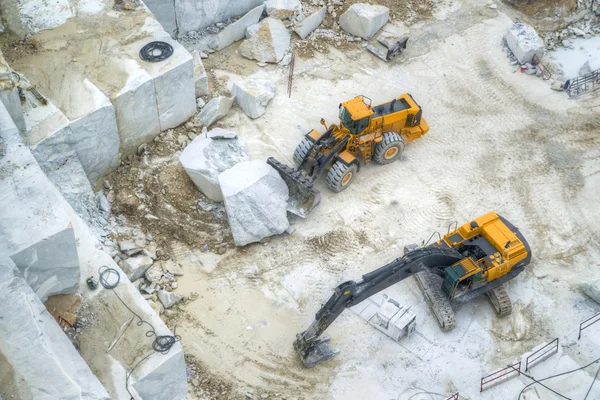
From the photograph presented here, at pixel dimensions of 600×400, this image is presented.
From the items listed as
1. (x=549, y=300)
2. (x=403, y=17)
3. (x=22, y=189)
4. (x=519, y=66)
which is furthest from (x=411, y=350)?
(x=403, y=17)

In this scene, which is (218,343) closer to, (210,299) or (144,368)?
(210,299)

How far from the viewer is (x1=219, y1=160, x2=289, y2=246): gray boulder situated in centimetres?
1480

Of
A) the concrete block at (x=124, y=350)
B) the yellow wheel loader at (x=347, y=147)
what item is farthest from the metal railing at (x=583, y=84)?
the concrete block at (x=124, y=350)

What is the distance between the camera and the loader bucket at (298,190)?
15.4 m

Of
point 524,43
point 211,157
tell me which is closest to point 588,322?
point 524,43

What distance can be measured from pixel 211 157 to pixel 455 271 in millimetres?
5904

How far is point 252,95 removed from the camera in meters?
17.4

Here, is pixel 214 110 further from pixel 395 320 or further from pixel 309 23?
pixel 395 320

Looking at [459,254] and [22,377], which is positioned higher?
[22,377]

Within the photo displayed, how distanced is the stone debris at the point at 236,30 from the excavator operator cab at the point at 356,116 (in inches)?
194

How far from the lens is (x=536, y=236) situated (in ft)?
51.2

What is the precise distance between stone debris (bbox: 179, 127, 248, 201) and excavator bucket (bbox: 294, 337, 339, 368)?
4123 mm

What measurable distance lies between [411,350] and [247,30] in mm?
10242

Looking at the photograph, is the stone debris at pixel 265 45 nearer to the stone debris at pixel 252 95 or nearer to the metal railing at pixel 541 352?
the stone debris at pixel 252 95
